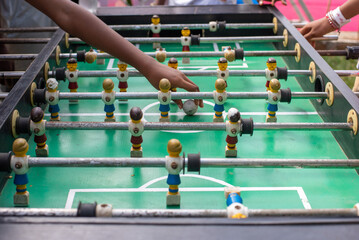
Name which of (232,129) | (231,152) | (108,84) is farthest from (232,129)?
(108,84)

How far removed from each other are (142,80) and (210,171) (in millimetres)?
1208

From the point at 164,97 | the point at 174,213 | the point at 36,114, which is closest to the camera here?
the point at 174,213

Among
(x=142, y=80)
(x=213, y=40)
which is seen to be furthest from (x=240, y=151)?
(x=213, y=40)

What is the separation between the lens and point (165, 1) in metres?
5.81

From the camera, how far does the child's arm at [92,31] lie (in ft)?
6.68

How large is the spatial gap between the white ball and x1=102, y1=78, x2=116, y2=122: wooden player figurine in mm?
387

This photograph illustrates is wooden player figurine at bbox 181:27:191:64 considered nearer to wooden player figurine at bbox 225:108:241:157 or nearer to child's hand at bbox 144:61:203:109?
child's hand at bbox 144:61:203:109

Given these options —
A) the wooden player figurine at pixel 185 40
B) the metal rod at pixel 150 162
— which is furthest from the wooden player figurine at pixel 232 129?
the wooden player figurine at pixel 185 40

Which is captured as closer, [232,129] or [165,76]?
[232,129]

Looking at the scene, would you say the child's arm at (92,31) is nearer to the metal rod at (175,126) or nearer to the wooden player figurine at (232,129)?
the metal rod at (175,126)

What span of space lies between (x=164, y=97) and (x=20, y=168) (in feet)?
2.82

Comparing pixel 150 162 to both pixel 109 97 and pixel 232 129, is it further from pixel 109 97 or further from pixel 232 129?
pixel 109 97

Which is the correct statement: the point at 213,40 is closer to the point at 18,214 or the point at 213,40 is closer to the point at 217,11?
the point at 217,11

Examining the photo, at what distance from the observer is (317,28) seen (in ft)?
11.7
